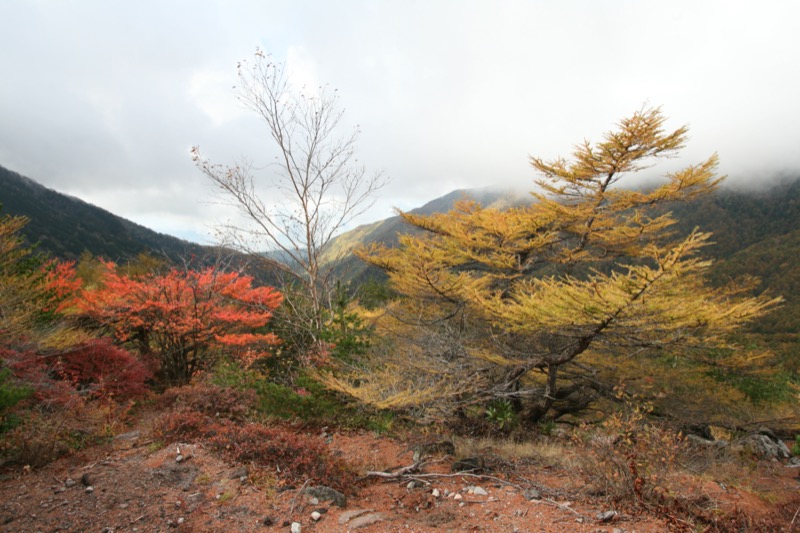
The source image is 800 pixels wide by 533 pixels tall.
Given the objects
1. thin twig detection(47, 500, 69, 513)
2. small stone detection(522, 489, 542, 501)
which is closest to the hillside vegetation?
small stone detection(522, 489, 542, 501)

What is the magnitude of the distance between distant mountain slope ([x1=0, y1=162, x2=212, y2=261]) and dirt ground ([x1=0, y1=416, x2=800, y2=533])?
7200 centimetres

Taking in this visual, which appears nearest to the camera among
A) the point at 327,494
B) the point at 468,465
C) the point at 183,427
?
the point at 327,494

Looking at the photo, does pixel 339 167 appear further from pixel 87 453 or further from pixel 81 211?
pixel 81 211

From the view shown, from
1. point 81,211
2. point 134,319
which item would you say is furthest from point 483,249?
point 81,211

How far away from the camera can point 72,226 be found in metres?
81.8

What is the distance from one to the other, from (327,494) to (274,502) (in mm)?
514

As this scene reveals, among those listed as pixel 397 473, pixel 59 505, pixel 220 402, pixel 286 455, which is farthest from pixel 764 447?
pixel 59 505

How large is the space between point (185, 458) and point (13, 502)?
151 cm

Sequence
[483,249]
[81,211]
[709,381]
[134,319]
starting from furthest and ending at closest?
1. [81,211]
2. [134,319]
3. [709,381]
4. [483,249]

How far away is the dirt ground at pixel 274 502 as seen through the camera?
10.7 feet

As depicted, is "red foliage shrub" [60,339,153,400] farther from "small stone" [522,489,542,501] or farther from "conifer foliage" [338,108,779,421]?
"small stone" [522,489,542,501]

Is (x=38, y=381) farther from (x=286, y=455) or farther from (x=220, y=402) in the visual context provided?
(x=286, y=455)

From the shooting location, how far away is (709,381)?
9883 millimetres

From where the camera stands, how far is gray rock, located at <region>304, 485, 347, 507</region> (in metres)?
3.71
